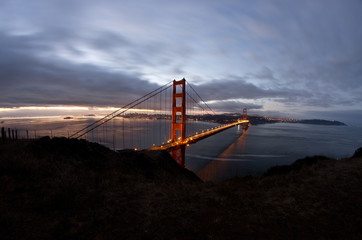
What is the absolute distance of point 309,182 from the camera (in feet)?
21.1

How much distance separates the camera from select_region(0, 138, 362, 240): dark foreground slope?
3.17 m

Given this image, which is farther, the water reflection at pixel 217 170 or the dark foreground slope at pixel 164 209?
the water reflection at pixel 217 170

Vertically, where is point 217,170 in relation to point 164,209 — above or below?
below

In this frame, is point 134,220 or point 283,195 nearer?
point 134,220

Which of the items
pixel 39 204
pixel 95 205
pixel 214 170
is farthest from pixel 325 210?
pixel 214 170

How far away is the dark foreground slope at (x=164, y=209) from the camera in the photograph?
125 inches

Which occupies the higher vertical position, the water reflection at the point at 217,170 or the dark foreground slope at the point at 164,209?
the dark foreground slope at the point at 164,209

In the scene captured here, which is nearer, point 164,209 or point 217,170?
point 164,209

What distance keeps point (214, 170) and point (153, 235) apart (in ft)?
87.4

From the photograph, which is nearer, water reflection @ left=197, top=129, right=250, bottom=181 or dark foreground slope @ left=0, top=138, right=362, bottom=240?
dark foreground slope @ left=0, top=138, right=362, bottom=240

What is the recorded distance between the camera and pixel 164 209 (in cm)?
420

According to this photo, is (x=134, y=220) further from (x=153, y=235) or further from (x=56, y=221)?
(x=56, y=221)

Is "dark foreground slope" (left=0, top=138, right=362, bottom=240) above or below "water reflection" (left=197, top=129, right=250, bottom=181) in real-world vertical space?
above

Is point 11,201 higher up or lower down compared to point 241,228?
higher up
